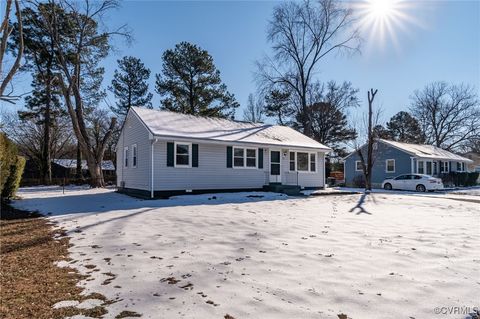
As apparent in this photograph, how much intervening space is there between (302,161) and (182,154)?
7.89 meters

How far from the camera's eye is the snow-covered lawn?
3.46 metres

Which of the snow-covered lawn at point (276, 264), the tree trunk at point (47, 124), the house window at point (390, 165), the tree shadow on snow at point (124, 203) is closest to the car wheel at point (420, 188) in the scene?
the house window at point (390, 165)

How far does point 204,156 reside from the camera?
1553 cm

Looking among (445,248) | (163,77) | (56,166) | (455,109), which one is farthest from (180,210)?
(455,109)

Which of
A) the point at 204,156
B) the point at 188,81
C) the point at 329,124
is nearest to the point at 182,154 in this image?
the point at 204,156

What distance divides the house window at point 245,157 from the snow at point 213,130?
0.56 meters

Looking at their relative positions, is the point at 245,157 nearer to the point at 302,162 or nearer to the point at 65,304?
the point at 302,162

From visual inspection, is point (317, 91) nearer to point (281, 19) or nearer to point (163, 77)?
point (281, 19)

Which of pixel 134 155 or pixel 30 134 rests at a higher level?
pixel 30 134

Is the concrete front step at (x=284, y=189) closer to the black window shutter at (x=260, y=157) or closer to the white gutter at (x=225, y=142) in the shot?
the black window shutter at (x=260, y=157)

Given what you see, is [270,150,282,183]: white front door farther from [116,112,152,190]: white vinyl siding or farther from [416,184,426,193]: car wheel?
[416,184,426,193]: car wheel

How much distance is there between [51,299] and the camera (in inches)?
139

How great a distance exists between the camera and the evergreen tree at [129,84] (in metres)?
33.9

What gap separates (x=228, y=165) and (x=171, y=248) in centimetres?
1068
